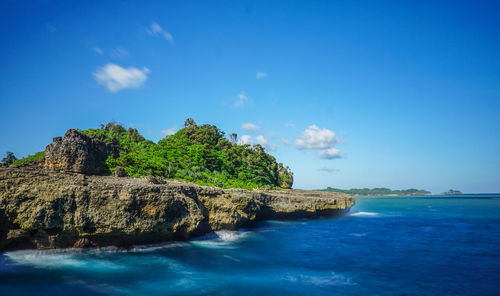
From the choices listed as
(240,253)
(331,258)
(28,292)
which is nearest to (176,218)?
(240,253)

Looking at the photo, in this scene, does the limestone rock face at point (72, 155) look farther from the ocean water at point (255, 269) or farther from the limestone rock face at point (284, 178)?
the limestone rock face at point (284, 178)

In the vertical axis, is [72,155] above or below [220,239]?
above

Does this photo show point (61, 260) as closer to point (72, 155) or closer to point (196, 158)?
point (72, 155)

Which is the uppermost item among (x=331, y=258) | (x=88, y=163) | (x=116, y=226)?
(x=88, y=163)

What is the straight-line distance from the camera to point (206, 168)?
31.6m

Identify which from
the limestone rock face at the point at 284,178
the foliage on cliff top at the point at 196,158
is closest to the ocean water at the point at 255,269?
the foliage on cliff top at the point at 196,158

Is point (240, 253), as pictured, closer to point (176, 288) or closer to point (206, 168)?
point (176, 288)

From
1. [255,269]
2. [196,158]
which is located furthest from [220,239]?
[196,158]

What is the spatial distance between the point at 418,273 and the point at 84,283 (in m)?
A: 15.3

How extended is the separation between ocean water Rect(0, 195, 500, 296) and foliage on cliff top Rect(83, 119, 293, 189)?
695 cm

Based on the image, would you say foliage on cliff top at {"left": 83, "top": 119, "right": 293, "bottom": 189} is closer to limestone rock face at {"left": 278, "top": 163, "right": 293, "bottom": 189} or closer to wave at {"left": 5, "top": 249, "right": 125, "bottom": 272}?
limestone rock face at {"left": 278, "top": 163, "right": 293, "bottom": 189}

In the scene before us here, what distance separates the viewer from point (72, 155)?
14.6 m

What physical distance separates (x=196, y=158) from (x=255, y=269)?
21.3 metres

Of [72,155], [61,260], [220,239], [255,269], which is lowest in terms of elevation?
[255,269]
